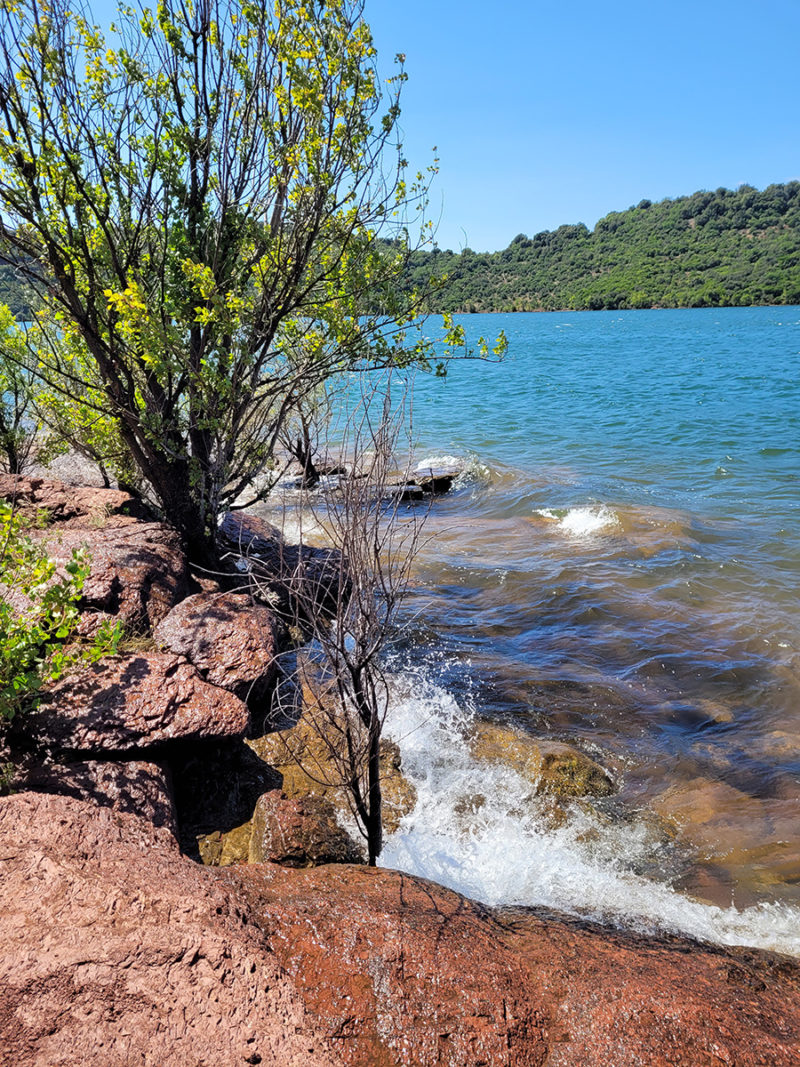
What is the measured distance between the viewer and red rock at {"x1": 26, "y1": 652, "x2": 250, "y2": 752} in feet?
14.2

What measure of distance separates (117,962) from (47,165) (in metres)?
6.65

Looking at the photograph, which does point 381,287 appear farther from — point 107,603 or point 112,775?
point 112,775

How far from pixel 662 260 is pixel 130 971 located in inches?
4904

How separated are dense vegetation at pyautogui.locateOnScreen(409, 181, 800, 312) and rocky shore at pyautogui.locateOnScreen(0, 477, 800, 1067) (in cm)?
8284

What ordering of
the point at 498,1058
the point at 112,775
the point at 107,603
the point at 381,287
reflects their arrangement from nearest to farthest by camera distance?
the point at 498,1058
the point at 112,775
the point at 107,603
the point at 381,287

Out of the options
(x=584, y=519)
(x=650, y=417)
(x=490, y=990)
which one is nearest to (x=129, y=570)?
(x=490, y=990)

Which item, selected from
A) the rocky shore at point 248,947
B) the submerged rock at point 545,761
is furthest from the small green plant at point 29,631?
the submerged rock at point 545,761

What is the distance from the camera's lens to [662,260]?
108312 mm

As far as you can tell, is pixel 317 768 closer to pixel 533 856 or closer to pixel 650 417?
pixel 533 856

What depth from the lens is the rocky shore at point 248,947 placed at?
7.70ft

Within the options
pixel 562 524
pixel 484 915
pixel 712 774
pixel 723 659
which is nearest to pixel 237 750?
pixel 484 915

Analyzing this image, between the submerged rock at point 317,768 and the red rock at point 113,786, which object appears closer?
the red rock at point 113,786

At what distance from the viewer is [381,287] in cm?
754

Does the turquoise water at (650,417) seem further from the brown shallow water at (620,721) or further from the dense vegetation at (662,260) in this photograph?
the dense vegetation at (662,260)
